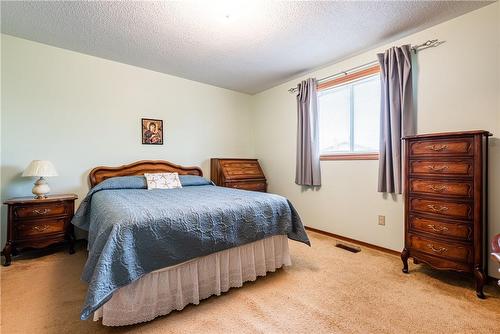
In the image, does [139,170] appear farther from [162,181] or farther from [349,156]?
[349,156]

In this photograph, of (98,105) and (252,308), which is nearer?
(252,308)

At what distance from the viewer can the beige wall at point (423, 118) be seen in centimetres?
199

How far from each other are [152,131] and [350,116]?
9.30 feet

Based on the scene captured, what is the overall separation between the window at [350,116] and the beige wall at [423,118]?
169 mm

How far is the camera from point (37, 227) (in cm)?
242

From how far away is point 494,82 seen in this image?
1.97 metres

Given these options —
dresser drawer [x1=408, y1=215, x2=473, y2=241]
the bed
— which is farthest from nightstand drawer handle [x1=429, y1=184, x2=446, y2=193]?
the bed

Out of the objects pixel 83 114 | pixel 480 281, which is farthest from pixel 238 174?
pixel 480 281

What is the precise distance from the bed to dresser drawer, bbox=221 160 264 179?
5.84 feet

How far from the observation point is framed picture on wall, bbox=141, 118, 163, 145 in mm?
3441

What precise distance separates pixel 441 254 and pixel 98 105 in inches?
161

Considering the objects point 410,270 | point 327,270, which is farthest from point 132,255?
point 410,270

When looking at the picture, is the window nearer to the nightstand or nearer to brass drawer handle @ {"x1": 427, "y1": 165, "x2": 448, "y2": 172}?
brass drawer handle @ {"x1": 427, "y1": 165, "x2": 448, "y2": 172}

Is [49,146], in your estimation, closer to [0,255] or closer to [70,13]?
[0,255]
